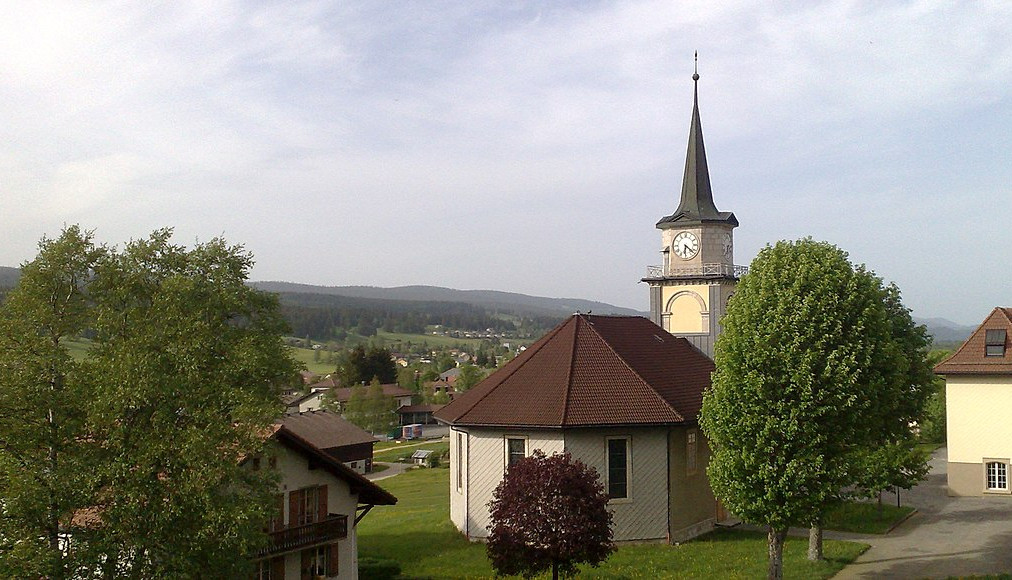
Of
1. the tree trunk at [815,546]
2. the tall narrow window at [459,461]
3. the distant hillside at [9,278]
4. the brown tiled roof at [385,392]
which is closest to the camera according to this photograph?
the distant hillside at [9,278]

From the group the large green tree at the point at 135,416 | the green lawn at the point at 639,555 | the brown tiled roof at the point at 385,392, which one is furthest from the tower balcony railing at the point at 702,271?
the brown tiled roof at the point at 385,392

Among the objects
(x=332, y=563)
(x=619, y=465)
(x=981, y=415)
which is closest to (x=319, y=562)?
(x=332, y=563)

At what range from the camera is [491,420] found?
28641 mm

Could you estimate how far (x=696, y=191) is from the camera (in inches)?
1660

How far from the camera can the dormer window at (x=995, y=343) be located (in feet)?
119

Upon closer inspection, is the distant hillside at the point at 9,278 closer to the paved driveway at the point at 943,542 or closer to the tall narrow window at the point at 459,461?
the tall narrow window at the point at 459,461

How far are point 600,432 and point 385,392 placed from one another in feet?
262

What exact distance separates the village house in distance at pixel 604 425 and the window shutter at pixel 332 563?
6.09m

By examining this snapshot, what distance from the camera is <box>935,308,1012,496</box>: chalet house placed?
35.8 metres

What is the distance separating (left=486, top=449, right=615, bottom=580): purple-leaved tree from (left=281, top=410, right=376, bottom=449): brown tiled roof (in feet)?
125

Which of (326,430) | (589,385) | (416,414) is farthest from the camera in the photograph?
(416,414)

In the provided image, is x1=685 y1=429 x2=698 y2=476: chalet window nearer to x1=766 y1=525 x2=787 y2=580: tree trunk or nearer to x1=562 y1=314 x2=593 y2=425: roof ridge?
x1=562 y1=314 x2=593 y2=425: roof ridge

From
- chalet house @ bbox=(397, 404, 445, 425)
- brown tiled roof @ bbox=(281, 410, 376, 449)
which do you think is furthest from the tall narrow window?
chalet house @ bbox=(397, 404, 445, 425)

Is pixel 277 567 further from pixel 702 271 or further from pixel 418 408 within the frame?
pixel 418 408
